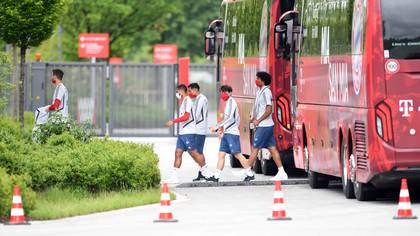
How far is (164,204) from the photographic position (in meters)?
17.7

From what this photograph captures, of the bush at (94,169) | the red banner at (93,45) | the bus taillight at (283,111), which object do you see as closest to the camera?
the bush at (94,169)

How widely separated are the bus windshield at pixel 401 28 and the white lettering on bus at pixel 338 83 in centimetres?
165

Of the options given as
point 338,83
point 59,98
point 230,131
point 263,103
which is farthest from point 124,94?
point 338,83

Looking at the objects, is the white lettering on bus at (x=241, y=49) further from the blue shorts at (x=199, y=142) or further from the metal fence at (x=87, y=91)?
the metal fence at (x=87, y=91)

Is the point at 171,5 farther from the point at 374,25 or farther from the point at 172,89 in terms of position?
the point at 374,25

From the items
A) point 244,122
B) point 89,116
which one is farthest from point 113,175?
point 89,116

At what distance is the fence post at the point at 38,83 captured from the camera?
44.0 metres

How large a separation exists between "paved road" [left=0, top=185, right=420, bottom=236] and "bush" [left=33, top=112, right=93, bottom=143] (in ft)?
11.4

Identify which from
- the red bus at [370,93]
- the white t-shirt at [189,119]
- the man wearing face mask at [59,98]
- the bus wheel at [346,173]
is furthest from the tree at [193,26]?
the bus wheel at [346,173]

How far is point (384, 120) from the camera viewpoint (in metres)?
20.3

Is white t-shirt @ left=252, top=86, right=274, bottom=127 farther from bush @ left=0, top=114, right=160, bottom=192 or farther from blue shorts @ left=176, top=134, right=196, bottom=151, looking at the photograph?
bush @ left=0, top=114, right=160, bottom=192

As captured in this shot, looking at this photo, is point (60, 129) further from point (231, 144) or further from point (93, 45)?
point (93, 45)

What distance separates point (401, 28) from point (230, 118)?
633cm

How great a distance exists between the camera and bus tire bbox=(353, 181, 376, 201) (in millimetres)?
21312
